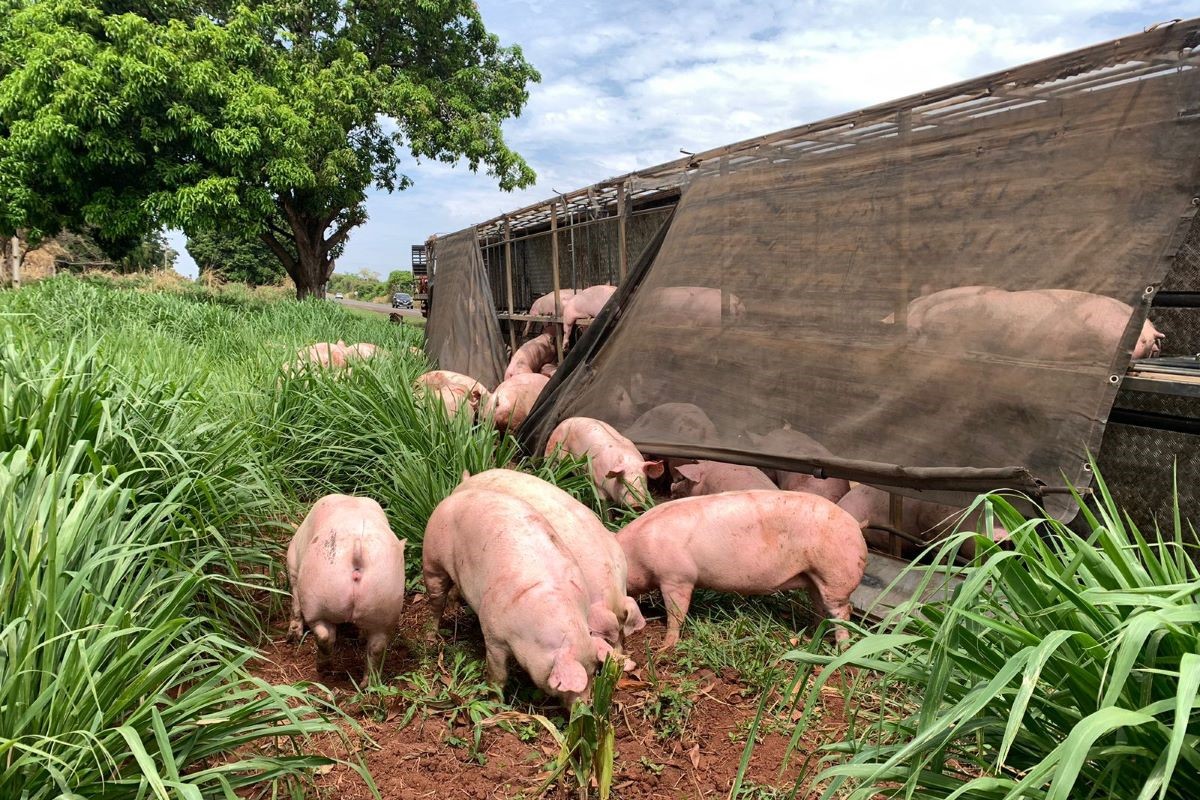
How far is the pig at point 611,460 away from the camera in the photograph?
443 cm

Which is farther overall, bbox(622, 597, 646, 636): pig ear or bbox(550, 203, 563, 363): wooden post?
bbox(550, 203, 563, 363): wooden post

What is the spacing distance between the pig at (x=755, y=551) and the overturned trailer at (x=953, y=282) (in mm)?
418

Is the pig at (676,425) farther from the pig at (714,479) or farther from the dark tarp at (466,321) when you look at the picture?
the dark tarp at (466,321)

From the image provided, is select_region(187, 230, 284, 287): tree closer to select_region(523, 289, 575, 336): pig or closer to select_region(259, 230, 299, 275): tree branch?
select_region(259, 230, 299, 275): tree branch

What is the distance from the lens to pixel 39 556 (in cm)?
199

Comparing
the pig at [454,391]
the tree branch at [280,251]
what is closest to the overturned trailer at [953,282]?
the pig at [454,391]

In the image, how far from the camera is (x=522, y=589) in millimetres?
2689

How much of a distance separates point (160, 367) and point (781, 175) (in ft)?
12.5

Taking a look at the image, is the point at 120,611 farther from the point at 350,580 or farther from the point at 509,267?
the point at 509,267

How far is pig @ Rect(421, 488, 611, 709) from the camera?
259 centimetres

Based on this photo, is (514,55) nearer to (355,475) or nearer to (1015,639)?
(355,475)

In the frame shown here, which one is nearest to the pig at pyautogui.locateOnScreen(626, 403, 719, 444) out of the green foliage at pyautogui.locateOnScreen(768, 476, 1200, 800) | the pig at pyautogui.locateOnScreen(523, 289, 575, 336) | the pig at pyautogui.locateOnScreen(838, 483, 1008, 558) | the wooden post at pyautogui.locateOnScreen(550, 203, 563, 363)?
the pig at pyautogui.locateOnScreen(838, 483, 1008, 558)

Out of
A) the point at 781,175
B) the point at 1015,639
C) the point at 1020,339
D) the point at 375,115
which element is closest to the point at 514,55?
the point at 375,115

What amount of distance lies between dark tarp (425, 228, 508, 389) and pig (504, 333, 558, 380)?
2.65ft
